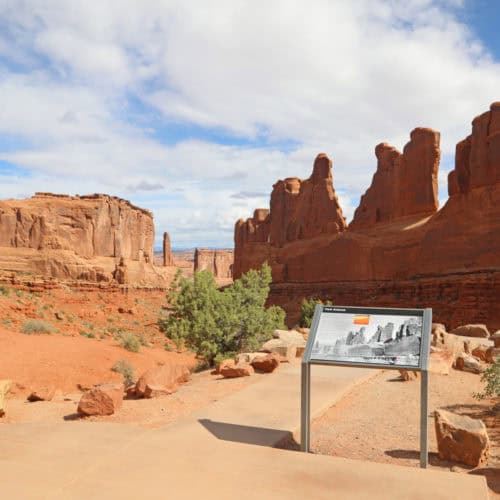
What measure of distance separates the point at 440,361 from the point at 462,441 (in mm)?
5745

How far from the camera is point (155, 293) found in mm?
65812

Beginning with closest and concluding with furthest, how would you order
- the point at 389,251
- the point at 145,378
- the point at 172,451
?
1. the point at 172,451
2. the point at 145,378
3. the point at 389,251

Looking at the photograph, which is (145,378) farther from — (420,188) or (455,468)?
(420,188)

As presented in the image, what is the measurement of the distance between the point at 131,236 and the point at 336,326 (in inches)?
2649

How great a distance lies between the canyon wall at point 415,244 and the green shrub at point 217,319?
62.8 feet

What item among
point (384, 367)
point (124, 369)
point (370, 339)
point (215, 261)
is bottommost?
point (124, 369)

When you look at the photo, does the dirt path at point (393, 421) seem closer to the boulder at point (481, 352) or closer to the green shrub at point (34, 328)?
the boulder at point (481, 352)

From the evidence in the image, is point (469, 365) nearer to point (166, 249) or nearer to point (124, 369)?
point (124, 369)

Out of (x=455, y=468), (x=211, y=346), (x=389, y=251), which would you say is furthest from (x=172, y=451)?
(x=389, y=251)

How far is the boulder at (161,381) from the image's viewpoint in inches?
341

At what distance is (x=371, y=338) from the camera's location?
19.7ft

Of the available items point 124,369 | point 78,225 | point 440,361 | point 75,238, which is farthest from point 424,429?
point 78,225

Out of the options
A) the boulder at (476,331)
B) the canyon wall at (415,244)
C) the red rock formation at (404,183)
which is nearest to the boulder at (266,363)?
the boulder at (476,331)

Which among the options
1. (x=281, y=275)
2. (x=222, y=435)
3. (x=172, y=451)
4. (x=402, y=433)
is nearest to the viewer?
(x=172, y=451)
